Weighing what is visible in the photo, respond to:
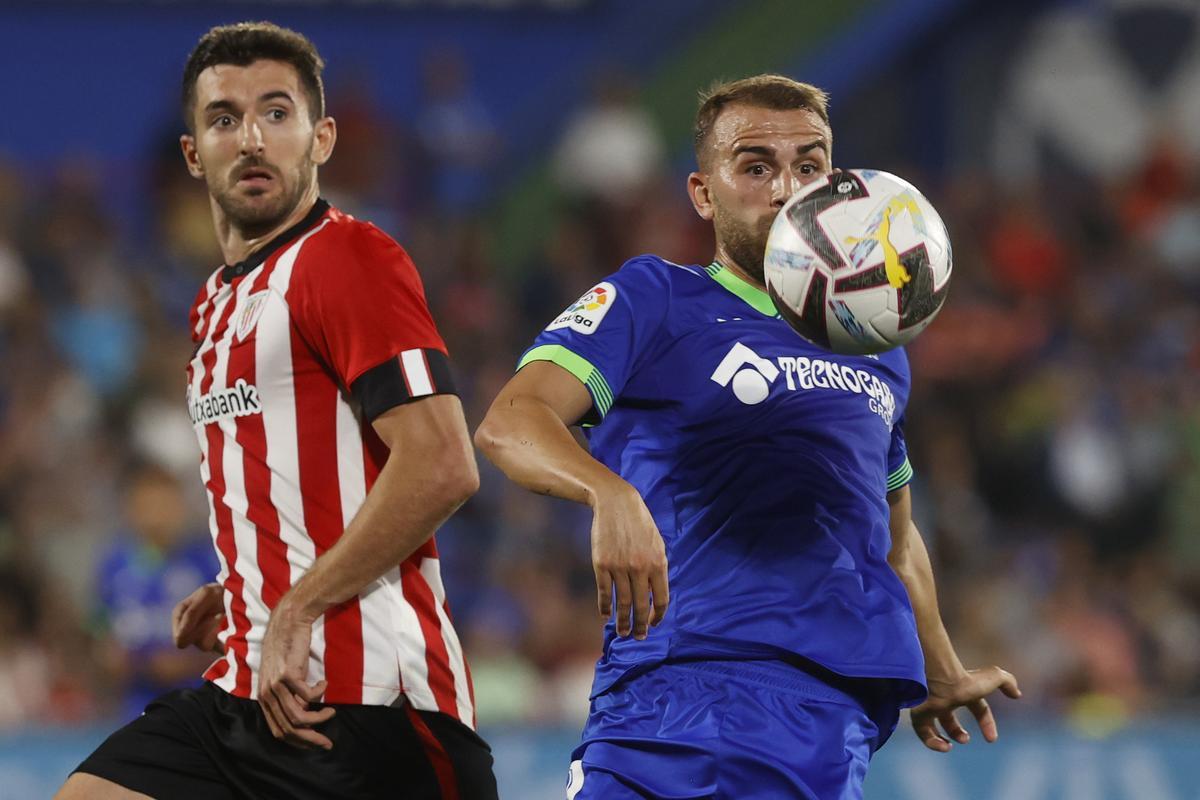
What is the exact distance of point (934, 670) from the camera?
448 cm

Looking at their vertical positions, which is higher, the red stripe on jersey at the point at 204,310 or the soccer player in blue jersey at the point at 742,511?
the red stripe on jersey at the point at 204,310

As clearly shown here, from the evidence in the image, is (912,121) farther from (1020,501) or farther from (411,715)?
(411,715)

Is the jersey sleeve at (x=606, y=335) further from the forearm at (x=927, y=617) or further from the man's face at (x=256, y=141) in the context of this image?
the forearm at (x=927, y=617)

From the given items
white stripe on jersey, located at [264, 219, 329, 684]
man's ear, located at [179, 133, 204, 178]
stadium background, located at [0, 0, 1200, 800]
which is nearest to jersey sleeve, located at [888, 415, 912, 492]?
white stripe on jersey, located at [264, 219, 329, 684]

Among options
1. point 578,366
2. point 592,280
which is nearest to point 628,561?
point 578,366

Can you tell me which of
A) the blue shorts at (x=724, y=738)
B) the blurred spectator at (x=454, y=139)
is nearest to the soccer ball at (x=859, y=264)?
the blue shorts at (x=724, y=738)

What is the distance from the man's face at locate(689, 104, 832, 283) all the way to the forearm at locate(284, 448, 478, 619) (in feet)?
2.73

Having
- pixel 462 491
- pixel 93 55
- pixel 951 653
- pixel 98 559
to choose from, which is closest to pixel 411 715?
pixel 462 491

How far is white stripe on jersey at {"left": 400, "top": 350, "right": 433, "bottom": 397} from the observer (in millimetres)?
3830

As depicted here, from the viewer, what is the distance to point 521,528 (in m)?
10.3

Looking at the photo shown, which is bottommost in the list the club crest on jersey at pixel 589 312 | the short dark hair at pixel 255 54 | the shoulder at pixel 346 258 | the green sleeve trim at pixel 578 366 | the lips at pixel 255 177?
the green sleeve trim at pixel 578 366

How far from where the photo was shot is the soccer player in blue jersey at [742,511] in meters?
3.75

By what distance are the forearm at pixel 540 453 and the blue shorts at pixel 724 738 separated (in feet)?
2.01

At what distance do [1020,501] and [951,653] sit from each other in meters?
6.79
